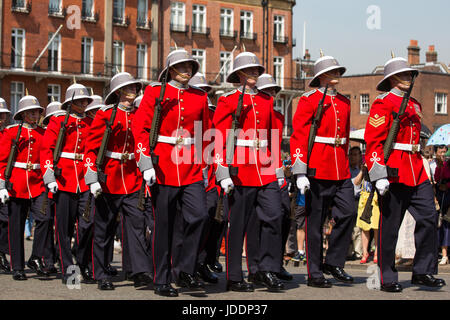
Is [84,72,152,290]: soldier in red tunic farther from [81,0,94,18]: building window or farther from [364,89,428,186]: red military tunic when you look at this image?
[81,0,94,18]: building window

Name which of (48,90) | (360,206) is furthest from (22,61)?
(360,206)

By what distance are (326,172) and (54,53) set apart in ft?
131

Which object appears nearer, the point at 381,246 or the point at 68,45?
the point at 381,246

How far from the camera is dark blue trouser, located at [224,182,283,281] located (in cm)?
955

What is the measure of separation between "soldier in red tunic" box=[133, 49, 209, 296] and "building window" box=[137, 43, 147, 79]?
42.2 m

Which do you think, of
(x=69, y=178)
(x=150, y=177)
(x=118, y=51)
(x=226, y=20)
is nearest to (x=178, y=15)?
(x=226, y=20)

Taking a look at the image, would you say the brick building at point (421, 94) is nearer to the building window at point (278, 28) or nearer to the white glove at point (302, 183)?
the building window at point (278, 28)

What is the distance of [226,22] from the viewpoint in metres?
54.5

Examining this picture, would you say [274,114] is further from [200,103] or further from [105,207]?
[105,207]

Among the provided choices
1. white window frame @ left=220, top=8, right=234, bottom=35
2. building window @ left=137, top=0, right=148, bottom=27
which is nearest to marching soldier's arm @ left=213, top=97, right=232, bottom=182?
building window @ left=137, top=0, right=148, bottom=27

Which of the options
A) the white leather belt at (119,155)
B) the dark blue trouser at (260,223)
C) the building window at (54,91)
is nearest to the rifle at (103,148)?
the white leather belt at (119,155)

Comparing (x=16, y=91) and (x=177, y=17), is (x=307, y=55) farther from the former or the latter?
(x=16, y=91)

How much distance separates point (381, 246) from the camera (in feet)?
31.4

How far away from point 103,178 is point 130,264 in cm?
134
